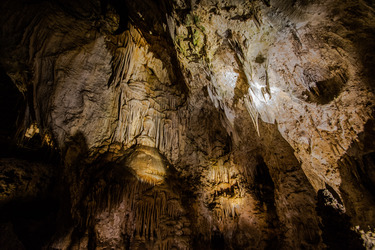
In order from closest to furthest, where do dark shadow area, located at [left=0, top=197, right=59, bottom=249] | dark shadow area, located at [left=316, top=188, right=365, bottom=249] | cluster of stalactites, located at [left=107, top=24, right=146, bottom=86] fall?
dark shadow area, located at [left=316, top=188, right=365, bottom=249]
dark shadow area, located at [left=0, top=197, right=59, bottom=249]
cluster of stalactites, located at [left=107, top=24, right=146, bottom=86]

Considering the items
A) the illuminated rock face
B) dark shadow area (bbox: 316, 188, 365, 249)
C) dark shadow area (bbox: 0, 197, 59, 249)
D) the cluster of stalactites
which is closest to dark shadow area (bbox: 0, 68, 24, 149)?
the illuminated rock face

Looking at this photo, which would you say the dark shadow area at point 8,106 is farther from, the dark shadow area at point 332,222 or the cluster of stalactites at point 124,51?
the dark shadow area at point 332,222

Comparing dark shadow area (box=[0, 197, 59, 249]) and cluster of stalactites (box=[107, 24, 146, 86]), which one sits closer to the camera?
dark shadow area (box=[0, 197, 59, 249])

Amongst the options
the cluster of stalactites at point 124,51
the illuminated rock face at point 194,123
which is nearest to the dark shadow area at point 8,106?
the illuminated rock face at point 194,123

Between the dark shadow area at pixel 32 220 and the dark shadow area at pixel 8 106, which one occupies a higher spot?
the dark shadow area at pixel 8 106

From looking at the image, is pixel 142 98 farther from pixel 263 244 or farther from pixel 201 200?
pixel 263 244

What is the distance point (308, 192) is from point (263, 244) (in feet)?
5.43

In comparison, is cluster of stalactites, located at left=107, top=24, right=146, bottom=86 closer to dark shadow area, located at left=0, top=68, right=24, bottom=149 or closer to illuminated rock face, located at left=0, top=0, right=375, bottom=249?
illuminated rock face, located at left=0, top=0, right=375, bottom=249

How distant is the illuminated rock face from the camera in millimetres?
2658

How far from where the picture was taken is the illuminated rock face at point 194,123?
2658 mm

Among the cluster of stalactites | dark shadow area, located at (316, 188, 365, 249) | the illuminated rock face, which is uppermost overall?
the cluster of stalactites

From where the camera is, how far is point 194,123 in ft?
18.2

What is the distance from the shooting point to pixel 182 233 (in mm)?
4297

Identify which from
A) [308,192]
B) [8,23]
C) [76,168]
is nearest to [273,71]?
[308,192]
